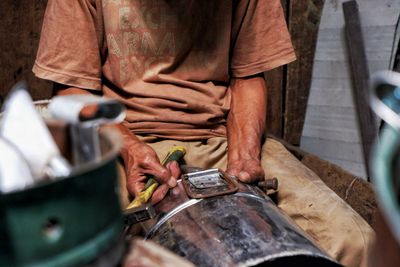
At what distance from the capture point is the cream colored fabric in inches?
52.6

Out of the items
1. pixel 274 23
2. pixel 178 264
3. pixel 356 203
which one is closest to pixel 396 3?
pixel 274 23

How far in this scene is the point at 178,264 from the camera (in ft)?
1.87

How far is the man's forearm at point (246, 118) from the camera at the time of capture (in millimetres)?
1595

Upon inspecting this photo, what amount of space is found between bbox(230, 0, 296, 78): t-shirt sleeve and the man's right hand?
58 centimetres

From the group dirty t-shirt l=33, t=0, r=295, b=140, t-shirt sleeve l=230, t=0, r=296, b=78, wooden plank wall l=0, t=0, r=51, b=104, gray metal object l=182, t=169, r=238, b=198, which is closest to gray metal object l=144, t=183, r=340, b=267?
gray metal object l=182, t=169, r=238, b=198

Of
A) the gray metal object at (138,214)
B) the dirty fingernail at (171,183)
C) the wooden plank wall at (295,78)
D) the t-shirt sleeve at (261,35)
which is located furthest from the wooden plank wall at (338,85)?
the gray metal object at (138,214)

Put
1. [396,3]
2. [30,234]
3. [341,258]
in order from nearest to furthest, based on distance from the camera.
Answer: [30,234] < [341,258] < [396,3]

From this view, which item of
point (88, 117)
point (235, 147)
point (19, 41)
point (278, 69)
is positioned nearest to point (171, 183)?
point (235, 147)

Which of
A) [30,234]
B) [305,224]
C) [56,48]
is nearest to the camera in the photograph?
[30,234]

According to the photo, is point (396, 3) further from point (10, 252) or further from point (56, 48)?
point (10, 252)

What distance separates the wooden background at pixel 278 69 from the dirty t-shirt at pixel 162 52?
662 mm

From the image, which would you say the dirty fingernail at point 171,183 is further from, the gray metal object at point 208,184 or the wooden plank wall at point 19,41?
the wooden plank wall at point 19,41

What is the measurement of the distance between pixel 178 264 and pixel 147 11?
119 centimetres

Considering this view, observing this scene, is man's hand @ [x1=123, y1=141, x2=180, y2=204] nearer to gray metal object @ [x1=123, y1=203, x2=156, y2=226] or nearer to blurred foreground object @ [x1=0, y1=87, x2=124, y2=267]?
gray metal object @ [x1=123, y1=203, x2=156, y2=226]
